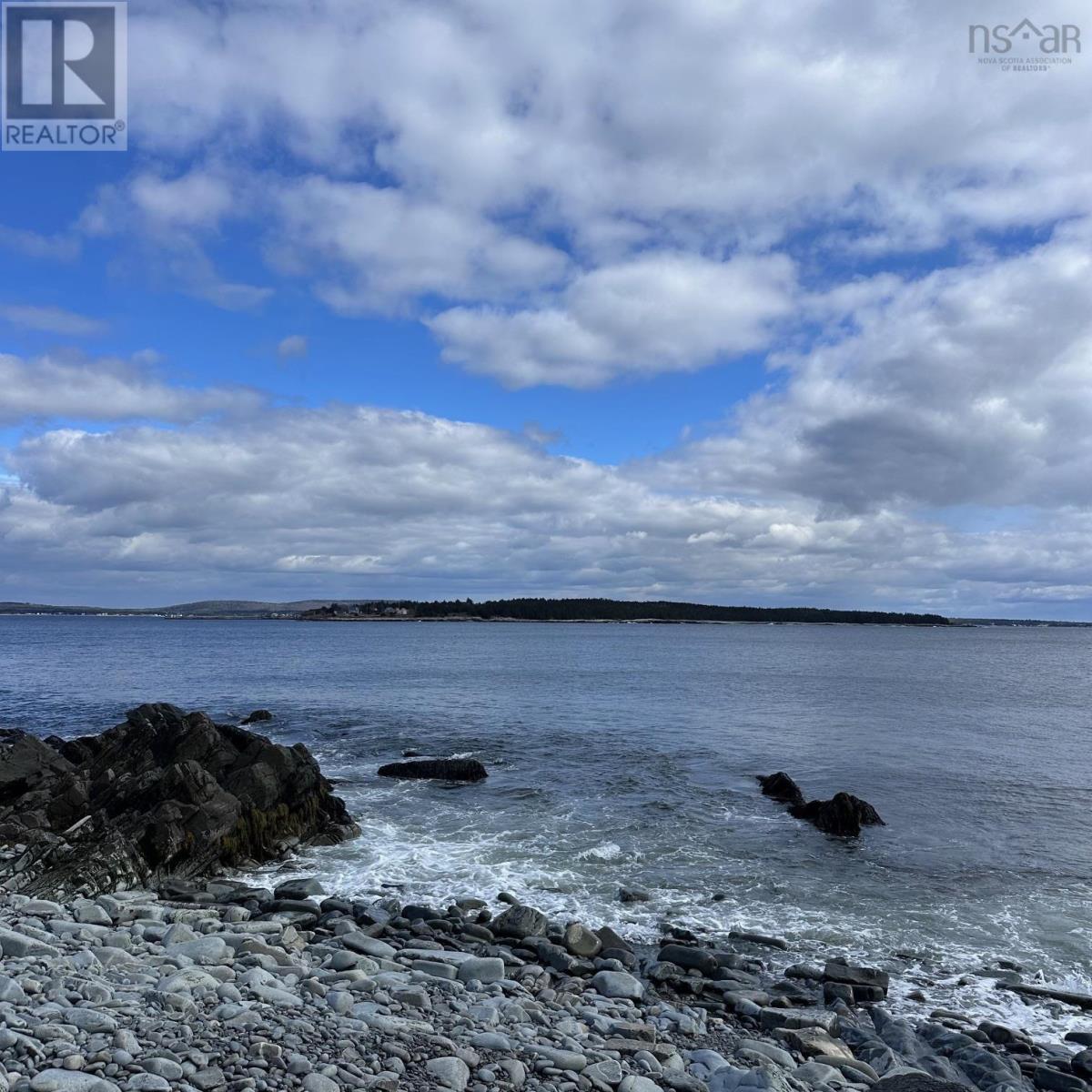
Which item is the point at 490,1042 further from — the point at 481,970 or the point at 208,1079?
the point at 208,1079

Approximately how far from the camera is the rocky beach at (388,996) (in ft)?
24.9

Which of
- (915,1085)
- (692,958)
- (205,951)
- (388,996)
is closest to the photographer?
(915,1085)

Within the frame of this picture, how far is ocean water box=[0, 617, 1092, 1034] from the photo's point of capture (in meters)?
14.5

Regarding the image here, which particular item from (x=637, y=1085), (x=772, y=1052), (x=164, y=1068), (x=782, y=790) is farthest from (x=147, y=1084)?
(x=782, y=790)

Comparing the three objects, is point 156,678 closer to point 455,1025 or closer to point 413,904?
point 413,904

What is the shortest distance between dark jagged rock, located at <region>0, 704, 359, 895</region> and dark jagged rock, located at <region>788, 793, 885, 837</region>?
483 inches

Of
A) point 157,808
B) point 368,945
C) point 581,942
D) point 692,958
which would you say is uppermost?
point 157,808

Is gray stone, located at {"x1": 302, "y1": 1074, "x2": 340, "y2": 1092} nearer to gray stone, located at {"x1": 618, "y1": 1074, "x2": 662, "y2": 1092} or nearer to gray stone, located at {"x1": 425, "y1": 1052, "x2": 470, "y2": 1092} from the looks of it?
gray stone, located at {"x1": 425, "y1": 1052, "x2": 470, "y2": 1092}

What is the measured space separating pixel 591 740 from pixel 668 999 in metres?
23.1

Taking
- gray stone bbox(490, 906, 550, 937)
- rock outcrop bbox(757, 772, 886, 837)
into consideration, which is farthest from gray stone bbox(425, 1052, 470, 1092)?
rock outcrop bbox(757, 772, 886, 837)

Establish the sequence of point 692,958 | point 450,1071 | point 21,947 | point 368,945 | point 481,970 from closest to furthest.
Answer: point 450,1071
point 21,947
point 481,970
point 368,945
point 692,958

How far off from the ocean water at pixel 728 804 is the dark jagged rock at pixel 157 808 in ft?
5.06

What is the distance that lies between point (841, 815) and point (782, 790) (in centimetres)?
376

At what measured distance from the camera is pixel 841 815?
2080 cm
